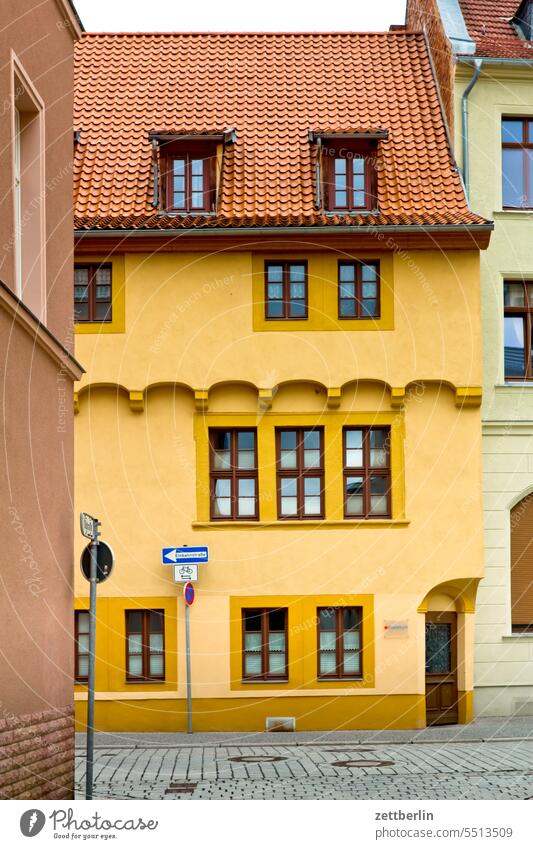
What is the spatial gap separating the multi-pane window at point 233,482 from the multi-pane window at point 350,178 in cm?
484

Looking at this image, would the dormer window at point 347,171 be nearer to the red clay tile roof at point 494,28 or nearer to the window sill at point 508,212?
the window sill at point 508,212

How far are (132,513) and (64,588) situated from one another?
11960 mm

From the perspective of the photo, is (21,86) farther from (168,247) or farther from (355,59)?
(355,59)

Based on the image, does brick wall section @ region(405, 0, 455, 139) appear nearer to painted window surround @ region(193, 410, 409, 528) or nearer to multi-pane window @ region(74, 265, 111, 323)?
painted window surround @ region(193, 410, 409, 528)

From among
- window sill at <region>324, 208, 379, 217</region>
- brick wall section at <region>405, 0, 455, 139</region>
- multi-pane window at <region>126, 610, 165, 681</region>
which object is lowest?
multi-pane window at <region>126, 610, 165, 681</region>

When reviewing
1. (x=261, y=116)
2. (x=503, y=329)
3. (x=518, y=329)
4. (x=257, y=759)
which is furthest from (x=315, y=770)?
(x=261, y=116)

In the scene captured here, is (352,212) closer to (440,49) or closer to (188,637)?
(440,49)

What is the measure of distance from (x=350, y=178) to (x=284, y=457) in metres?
5.56

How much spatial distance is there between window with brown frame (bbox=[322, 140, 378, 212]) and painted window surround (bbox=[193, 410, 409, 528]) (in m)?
4.05

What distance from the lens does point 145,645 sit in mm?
26766

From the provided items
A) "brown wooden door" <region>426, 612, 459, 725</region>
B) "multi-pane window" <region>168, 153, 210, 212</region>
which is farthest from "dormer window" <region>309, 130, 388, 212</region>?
"brown wooden door" <region>426, 612, 459, 725</region>

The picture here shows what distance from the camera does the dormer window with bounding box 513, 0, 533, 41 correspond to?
30203 mm

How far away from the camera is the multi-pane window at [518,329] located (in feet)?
93.1
